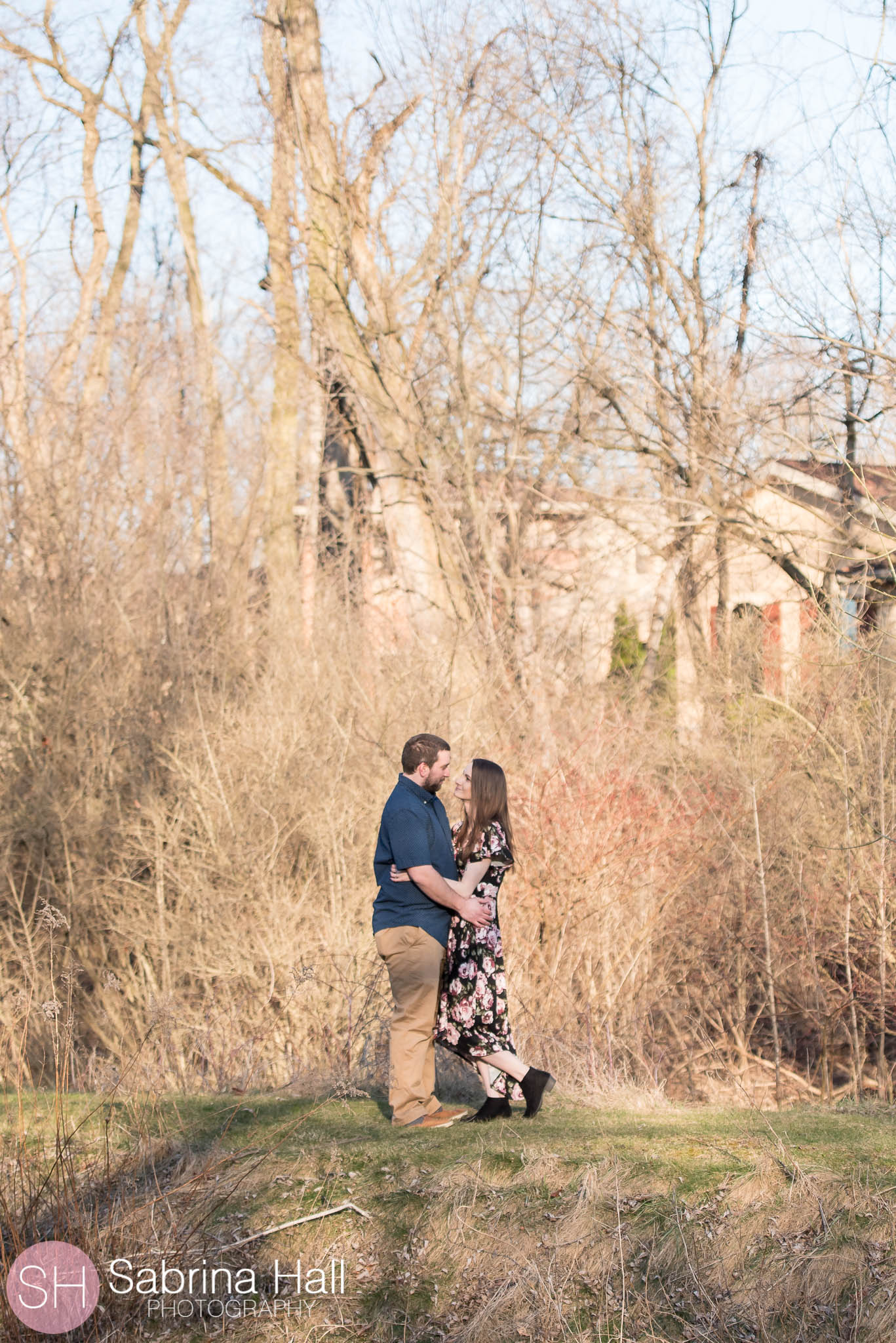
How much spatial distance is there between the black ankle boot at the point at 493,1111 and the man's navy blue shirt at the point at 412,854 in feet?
2.95

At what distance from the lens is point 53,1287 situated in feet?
14.6

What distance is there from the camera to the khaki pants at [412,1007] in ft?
19.0

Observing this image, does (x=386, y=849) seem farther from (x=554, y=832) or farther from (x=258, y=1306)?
(x=554, y=832)

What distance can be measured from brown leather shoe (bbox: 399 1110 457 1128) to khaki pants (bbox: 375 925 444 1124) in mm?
19

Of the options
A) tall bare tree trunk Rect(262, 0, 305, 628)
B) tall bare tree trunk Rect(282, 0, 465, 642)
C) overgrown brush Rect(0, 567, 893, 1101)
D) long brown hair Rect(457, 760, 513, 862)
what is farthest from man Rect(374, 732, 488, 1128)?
tall bare tree trunk Rect(262, 0, 305, 628)

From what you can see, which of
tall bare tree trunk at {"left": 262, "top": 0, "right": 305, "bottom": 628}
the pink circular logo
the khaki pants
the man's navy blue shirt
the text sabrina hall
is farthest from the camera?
tall bare tree trunk at {"left": 262, "top": 0, "right": 305, "bottom": 628}

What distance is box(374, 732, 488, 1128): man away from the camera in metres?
5.67

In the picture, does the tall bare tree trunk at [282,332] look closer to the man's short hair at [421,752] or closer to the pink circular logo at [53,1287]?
the man's short hair at [421,752]

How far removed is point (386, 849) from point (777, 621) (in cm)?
1332

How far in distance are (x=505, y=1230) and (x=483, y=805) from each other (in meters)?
1.87

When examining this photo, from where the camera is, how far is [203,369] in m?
21.4

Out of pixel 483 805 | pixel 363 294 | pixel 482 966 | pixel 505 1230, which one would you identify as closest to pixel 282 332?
pixel 363 294

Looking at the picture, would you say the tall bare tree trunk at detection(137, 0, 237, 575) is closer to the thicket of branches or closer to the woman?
the thicket of branches

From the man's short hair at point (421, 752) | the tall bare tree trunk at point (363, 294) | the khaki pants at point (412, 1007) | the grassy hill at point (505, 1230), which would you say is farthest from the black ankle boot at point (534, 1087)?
the tall bare tree trunk at point (363, 294)
